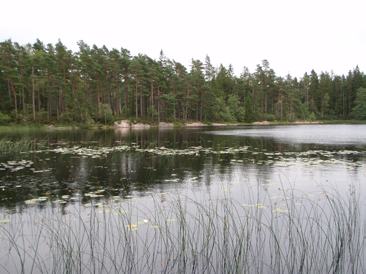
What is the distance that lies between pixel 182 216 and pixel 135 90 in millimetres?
61345

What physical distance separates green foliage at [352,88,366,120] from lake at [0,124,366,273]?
9145 cm

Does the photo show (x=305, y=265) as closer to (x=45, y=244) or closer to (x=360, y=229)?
(x=360, y=229)

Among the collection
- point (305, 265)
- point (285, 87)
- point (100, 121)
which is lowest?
point (305, 265)

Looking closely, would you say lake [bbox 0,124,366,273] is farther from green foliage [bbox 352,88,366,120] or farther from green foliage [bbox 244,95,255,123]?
green foliage [bbox 352,88,366,120]

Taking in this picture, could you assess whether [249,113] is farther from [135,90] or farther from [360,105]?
[360,105]

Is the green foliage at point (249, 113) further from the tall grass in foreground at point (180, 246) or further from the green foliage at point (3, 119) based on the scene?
the tall grass in foreground at point (180, 246)

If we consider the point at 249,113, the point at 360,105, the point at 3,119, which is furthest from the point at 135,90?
the point at 360,105

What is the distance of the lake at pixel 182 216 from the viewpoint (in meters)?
3.68

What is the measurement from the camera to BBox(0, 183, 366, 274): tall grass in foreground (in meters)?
3.54

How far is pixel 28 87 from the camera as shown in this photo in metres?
53.4

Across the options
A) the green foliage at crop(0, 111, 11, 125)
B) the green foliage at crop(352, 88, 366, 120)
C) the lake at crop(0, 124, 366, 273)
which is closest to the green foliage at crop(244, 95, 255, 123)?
the green foliage at crop(352, 88, 366, 120)

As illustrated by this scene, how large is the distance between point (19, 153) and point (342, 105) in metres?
111

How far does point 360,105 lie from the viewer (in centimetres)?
8581

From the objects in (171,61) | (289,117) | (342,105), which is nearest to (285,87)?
(289,117)
